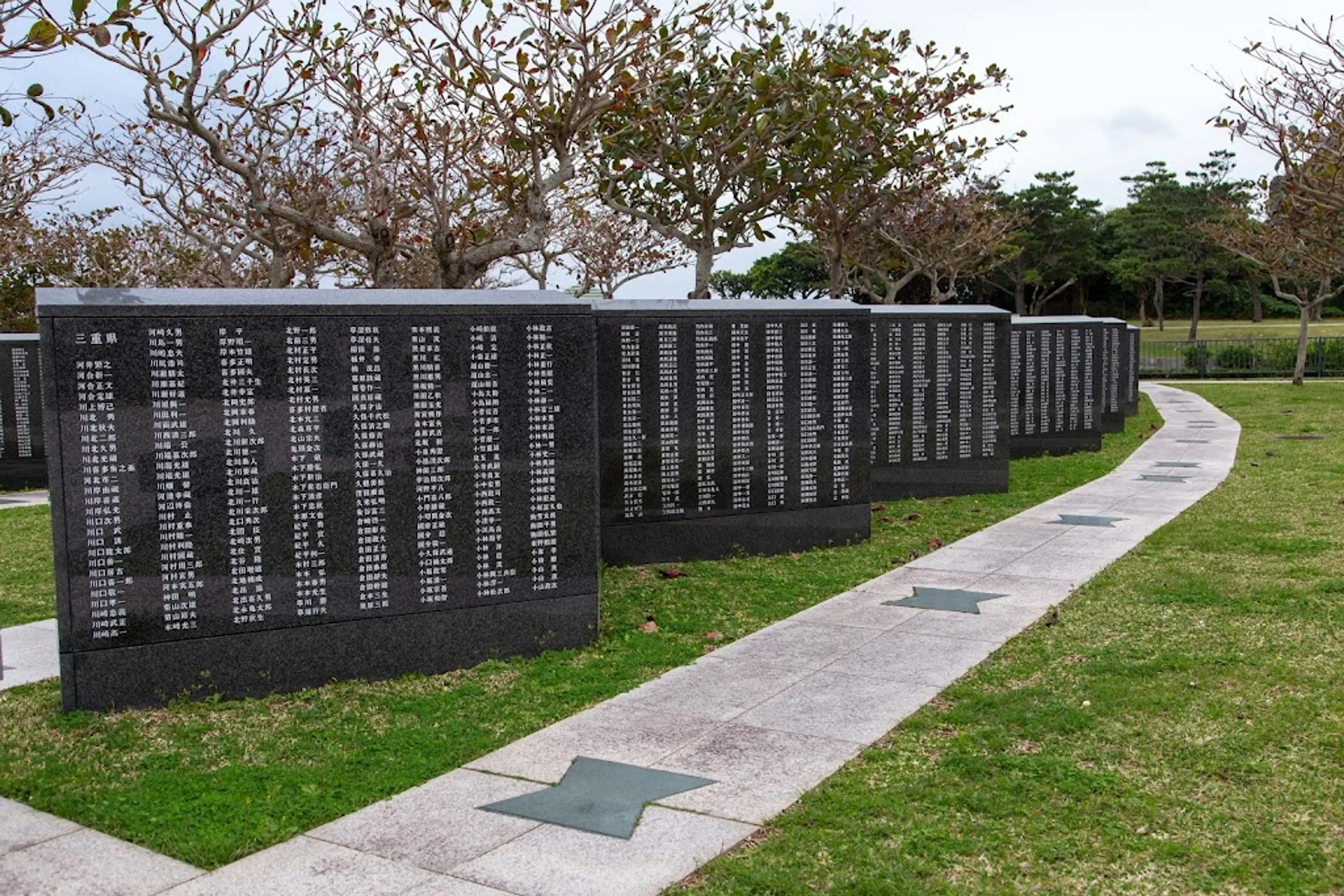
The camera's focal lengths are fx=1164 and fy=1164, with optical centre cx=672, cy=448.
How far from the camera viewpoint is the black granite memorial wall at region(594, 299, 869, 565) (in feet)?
32.4

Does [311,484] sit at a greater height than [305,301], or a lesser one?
lesser

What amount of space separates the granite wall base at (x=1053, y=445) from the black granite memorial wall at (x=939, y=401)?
10.2ft

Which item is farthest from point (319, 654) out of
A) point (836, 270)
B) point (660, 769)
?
point (836, 270)

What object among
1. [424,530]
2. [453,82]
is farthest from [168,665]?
[453,82]

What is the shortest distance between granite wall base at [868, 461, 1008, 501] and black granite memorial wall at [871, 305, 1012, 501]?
1 centimetres

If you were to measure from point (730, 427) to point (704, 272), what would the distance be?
13.6ft

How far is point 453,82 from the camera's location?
11008 mm

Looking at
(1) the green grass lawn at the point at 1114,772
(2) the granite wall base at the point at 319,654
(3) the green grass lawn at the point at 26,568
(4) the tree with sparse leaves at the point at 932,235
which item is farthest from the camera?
(4) the tree with sparse leaves at the point at 932,235

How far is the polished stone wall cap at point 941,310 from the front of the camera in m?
13.6

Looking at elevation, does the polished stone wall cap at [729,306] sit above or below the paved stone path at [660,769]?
above

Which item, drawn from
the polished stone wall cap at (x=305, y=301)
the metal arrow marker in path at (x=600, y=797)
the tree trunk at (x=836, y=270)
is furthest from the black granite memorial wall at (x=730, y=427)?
the tree trunk at (x=836, y=270)

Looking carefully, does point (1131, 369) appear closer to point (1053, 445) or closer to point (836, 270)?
point (1053, 445)

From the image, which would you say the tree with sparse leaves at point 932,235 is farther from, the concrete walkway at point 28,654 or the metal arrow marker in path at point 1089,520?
the concrete walkway at point 28,654

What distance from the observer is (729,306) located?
33.6ft
